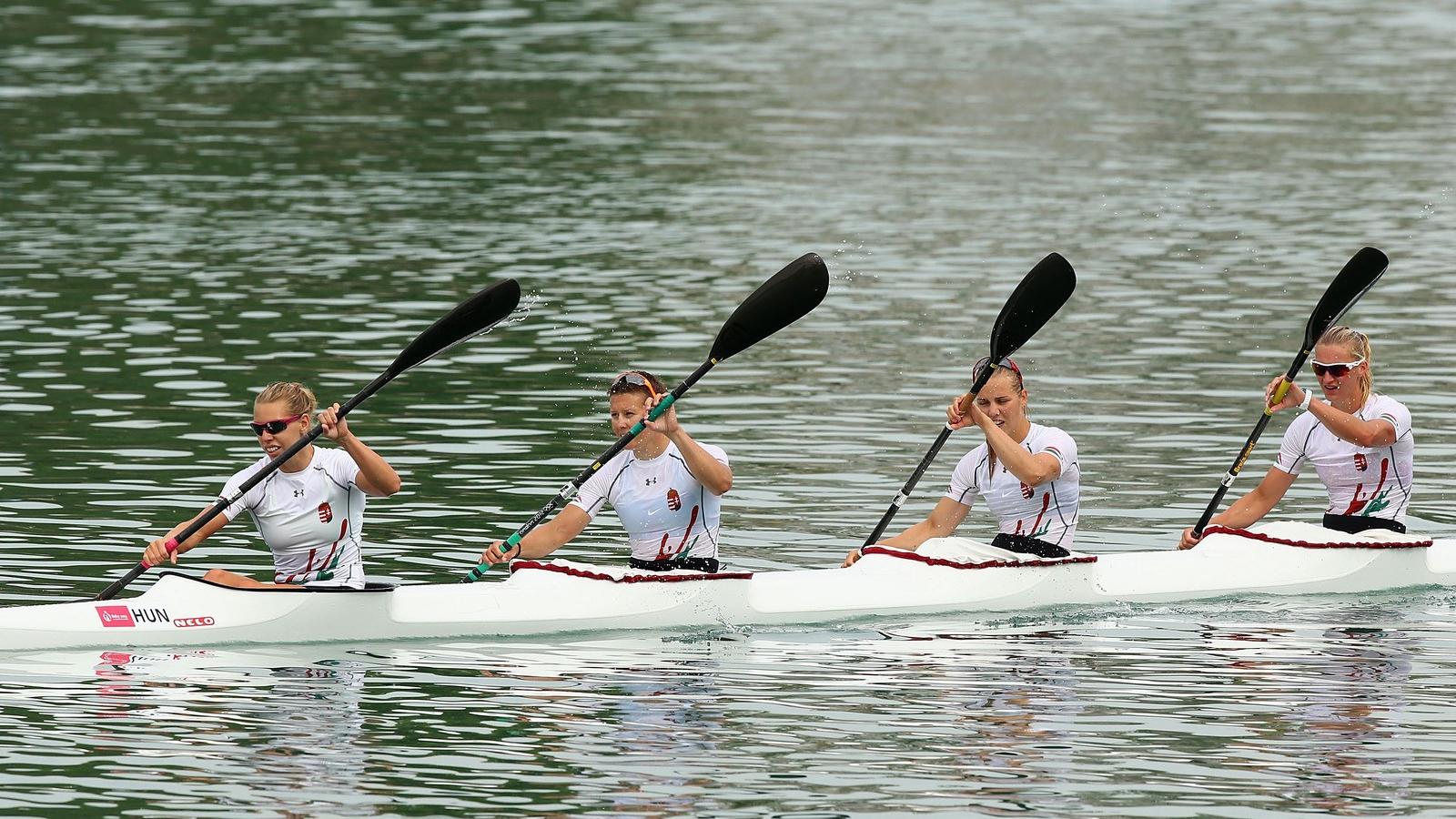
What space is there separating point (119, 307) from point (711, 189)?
12422 mm

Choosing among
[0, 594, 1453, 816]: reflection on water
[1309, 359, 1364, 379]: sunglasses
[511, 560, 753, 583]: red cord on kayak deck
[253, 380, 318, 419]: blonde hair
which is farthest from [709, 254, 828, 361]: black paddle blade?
[1309, 359, 1364, 379]: sunglasses

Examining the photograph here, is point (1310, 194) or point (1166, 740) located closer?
point (1166, 740)

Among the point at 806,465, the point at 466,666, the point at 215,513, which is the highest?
the point at 215,513

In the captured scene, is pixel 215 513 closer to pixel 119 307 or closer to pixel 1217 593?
pixel 1217 593

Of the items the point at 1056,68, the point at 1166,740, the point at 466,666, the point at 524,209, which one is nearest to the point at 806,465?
the point at 466,666

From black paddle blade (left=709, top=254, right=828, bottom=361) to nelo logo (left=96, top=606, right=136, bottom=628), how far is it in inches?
167

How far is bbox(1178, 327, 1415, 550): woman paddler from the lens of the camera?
55.2ft

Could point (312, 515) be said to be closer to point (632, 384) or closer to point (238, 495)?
point (238, 495)

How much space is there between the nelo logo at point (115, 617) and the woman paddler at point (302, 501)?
1.65 ft

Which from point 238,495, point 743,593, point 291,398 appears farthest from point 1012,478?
point 238,495

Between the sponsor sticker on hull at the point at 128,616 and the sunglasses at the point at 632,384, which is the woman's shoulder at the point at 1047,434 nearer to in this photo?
the sunglasses at the point at 632,384

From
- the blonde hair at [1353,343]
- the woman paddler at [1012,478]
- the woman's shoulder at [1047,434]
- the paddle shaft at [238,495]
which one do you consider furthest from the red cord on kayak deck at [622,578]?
the blonde hair at [1353,343]

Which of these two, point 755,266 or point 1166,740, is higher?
point 1166,740

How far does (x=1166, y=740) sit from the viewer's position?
12953 mm
